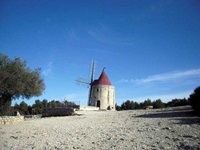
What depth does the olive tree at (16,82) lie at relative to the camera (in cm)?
2389

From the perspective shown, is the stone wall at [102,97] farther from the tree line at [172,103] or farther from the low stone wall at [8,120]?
the low stone wall at [8,120]

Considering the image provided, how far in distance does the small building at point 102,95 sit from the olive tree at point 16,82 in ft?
50.0

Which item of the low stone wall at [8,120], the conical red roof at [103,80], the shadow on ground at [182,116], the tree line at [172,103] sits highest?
the conical red roof at [103,80]

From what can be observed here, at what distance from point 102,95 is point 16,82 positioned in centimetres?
1976

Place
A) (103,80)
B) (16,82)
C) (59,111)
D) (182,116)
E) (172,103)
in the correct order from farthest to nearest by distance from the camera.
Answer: (103,80), (172,103), (59,111), (16,82), (182,116)

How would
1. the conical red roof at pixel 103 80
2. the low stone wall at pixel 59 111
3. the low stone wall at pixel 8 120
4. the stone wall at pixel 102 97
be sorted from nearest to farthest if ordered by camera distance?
1. the low stone wall at pixel 8 120
2. the low stone wall at pixel 59 111
3. the stone wall at pixel 102 97
4. the conical red roof at pixel 103 80

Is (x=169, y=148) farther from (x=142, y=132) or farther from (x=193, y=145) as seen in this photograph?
(x=142, y=132)

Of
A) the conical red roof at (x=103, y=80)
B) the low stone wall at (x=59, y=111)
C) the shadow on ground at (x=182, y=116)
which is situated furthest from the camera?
the conical red roof at (x=103, y=80)

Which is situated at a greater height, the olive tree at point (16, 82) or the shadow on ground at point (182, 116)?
the olive tree at point (16, 82)

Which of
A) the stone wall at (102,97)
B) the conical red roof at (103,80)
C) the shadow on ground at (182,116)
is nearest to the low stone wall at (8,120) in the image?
the shadow on ground at (182,116)

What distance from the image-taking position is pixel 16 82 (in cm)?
2397

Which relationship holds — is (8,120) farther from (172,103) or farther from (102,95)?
(172,103)

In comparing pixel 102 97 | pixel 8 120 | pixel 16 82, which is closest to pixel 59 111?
pixel 16 82

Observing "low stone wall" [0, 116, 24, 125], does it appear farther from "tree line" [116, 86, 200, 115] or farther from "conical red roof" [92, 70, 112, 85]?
"conical red roof" [92, 70, 112, 85]
